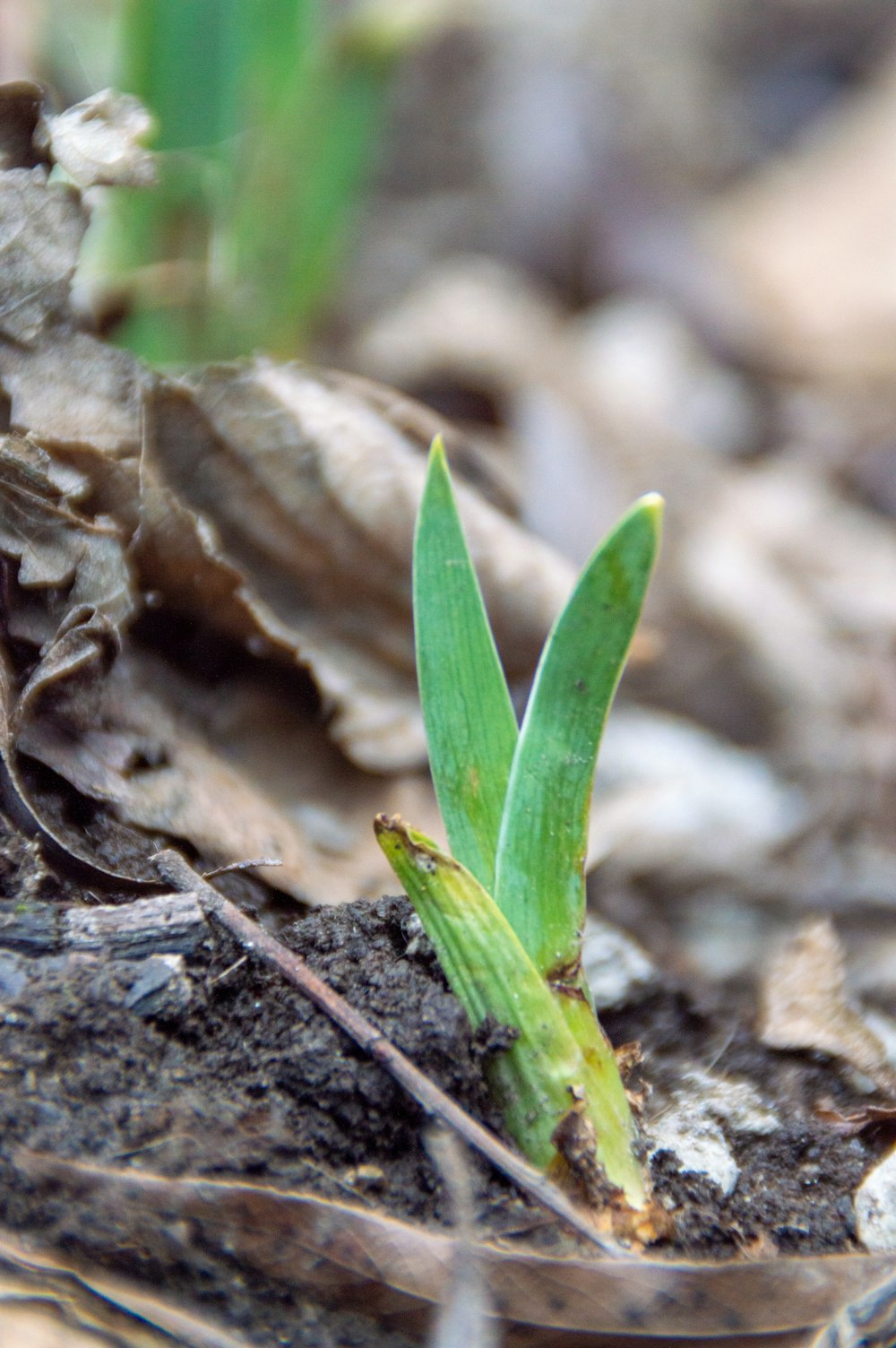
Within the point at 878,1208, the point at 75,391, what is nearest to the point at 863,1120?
the point at 878,1208

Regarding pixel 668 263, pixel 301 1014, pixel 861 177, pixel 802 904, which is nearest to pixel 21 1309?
pixel 301 1014

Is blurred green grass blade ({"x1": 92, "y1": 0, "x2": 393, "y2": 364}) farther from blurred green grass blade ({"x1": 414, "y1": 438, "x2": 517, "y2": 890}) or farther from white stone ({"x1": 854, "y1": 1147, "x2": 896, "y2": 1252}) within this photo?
white stone ({"x1": 854, "y1": 1147, "x2": 896, "y2": 1252})

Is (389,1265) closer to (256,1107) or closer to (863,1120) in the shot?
(256,1107)

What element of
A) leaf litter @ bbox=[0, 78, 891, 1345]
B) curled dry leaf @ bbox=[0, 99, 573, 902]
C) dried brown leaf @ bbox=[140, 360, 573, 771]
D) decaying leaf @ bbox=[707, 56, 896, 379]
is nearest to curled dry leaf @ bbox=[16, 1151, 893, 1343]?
leaf litter @ bbox=[0, 78, 891, 1345]

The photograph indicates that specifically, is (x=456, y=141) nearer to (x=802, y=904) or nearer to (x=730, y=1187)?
(x=802, y=904)

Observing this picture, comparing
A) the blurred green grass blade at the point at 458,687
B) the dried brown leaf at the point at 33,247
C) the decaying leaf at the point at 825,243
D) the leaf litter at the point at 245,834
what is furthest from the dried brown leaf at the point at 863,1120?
the decaying leaf at the point at 825,243

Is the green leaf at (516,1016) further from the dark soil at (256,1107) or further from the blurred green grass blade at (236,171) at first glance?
the blurred green grass blade at (236,171)
